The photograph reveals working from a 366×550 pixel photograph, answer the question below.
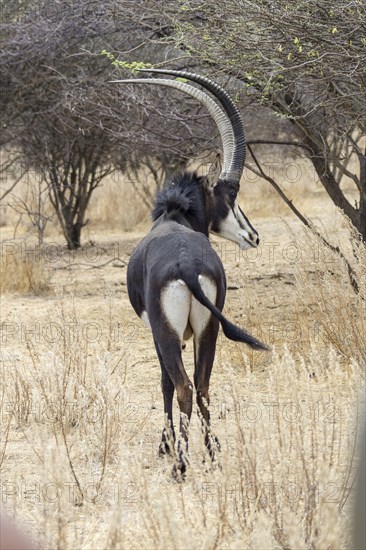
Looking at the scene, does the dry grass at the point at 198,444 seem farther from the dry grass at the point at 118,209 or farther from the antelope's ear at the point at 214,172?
the dry grass at the point at 118,209

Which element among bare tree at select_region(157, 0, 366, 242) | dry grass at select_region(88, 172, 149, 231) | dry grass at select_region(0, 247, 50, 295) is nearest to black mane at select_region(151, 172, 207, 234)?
bare tree at select_region(157, 0, 366, 242)

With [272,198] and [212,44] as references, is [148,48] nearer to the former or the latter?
[212,44]

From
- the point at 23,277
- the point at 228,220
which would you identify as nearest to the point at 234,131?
the point at 228,220

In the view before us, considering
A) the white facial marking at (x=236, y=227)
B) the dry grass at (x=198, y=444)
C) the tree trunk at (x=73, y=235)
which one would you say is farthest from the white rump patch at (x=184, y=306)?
the tree trunk at (x=73, y=235)

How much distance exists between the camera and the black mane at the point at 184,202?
5867 mm

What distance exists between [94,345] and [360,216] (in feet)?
8.68

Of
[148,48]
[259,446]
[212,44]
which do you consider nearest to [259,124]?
[148,48]

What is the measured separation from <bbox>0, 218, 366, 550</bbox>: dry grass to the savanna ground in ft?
0.04

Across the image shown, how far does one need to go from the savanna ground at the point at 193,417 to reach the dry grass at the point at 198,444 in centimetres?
1

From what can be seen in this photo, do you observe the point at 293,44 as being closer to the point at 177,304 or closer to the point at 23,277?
the point at 177,304

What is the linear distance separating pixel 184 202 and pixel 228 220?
0.39 m

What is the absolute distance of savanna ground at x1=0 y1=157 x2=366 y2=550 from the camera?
367cm

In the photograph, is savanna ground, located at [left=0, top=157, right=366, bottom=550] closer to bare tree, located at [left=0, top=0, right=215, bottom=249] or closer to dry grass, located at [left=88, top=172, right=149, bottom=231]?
bare tree, located at [left=0, top=0, right=215, bottom=249]

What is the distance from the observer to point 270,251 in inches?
524
